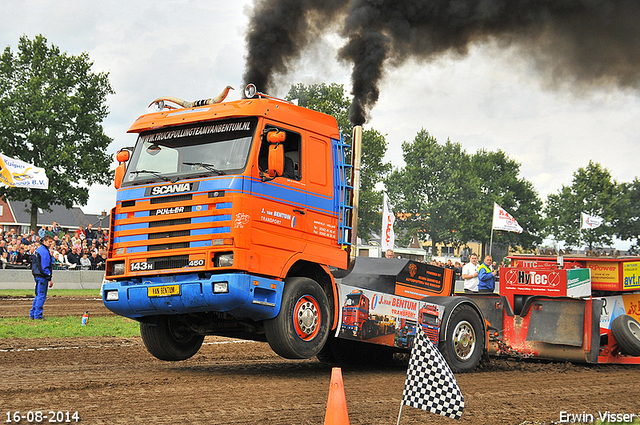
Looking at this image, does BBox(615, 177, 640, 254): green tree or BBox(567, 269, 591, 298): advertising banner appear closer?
BBox(567, 269, 591, 298): advertising banner

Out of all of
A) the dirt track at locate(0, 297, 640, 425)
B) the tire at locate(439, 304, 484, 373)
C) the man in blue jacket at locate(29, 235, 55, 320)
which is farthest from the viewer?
the man in blue jacket at locate(29, 235, 55, 320)

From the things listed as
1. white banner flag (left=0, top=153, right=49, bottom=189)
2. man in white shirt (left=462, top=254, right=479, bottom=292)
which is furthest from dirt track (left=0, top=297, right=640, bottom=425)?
white banner flag (left=0, top=153, right=49, bottom=189)

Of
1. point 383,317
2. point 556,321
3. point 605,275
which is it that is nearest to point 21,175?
point 383,317

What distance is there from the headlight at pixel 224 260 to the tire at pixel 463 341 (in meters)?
3.56

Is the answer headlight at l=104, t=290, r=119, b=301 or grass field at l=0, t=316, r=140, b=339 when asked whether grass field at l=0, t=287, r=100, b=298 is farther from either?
headlight at l=104, t=290, r=119, b=301

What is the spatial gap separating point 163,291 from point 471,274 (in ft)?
28.8

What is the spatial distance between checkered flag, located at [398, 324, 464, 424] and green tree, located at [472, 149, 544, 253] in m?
65.8

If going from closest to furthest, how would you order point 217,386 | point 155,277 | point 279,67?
point 217,386 < point 155,277 < point 279,67

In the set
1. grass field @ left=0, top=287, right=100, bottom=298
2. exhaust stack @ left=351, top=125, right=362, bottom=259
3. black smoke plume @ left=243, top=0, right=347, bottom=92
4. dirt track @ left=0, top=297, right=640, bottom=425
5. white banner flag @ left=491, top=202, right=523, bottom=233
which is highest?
black smoke plume @ left=243, top=0, right=347, bottom=92

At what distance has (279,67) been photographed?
12.9 meters

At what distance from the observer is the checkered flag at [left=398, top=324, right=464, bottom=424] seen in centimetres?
487

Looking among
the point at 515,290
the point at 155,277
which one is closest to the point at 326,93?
the point at 515,290

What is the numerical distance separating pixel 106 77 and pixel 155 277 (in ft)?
111

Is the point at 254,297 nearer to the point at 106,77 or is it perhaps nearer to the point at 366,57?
the point at 366,57
